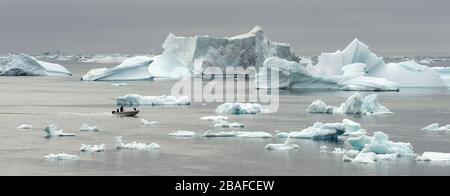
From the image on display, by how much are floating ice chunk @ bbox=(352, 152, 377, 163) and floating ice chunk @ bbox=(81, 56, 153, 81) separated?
109 feet

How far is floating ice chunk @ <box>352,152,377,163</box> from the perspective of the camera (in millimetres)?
14078

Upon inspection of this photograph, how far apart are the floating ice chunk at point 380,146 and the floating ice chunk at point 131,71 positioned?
32.3 meters

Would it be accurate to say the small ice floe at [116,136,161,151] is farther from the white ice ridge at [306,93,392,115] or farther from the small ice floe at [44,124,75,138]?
the white ice ridge at [306,93,392,115]

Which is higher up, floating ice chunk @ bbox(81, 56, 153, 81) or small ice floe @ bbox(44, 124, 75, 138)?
floating ice chunk @ bbox(81, 56, 153, 81)

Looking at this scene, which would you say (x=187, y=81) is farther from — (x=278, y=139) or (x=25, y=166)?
(x=25, y=166)

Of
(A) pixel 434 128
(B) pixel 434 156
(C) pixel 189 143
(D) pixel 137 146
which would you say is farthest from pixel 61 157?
(A) pixel 434 128

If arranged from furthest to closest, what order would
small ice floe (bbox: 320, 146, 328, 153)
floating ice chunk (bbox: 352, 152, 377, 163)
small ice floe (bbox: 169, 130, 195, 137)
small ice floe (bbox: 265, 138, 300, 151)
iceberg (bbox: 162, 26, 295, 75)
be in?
iceberg (bbox: 162, 26, 295, 75) → small ice floe (bbox: 169, 130, 195, 137) → small ice floe (bbox: 265, 138, 300, 151) → small ice floe (bbox: 320, 146, 328, 153) → floating ice chunk (bbox: 352, 152, 377, 163)

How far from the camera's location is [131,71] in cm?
4859

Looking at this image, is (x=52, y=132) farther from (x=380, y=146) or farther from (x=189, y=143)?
(x=380, y=146)

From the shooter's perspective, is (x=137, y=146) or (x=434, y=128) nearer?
(x=137, y=146)

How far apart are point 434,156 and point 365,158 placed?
4.64ft

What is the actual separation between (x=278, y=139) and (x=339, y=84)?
20.2m

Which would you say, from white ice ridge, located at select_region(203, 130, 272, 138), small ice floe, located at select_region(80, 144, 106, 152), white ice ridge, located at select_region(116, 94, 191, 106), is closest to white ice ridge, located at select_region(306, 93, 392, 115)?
white ice ridge, located at select_region(116, 94, 191, 106)
